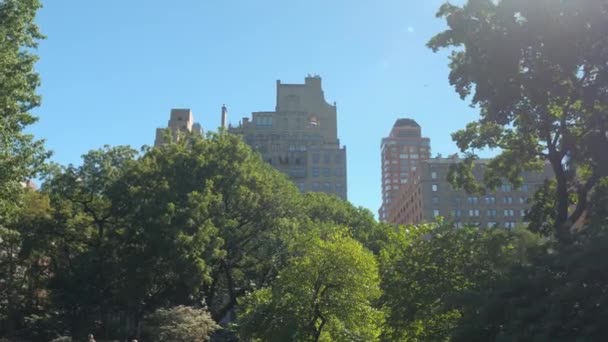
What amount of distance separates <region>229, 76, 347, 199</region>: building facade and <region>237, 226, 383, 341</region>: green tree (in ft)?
338

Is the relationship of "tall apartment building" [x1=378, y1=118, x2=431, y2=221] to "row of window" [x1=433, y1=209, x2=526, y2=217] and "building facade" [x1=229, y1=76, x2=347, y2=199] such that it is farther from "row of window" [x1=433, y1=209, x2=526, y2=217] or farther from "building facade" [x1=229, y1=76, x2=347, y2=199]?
"row of window" [x1=433, y1=209, x2=526, y2=217]

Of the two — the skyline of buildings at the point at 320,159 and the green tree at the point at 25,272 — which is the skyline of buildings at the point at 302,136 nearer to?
the skyline of buildings at the point at 320,159

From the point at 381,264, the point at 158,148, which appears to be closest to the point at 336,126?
the point at 158,148

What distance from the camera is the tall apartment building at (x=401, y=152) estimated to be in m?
177

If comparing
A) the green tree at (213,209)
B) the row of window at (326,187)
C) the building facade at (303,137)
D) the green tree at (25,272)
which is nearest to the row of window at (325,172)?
the building facade at (303,137)

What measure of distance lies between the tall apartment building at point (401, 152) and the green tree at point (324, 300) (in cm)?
15134

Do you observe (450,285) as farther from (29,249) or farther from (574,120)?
(29,249)

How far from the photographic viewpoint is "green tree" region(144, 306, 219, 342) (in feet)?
102

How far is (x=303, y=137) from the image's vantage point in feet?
449

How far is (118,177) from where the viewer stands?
4084 centimetres

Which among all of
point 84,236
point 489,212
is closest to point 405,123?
point 489,212

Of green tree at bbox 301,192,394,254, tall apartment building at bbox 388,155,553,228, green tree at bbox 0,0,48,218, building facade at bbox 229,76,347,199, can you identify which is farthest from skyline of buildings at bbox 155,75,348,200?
green tree at bbox 0,0,48,218

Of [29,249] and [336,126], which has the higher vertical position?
[336,126]

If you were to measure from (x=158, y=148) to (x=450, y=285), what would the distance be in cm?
2310
